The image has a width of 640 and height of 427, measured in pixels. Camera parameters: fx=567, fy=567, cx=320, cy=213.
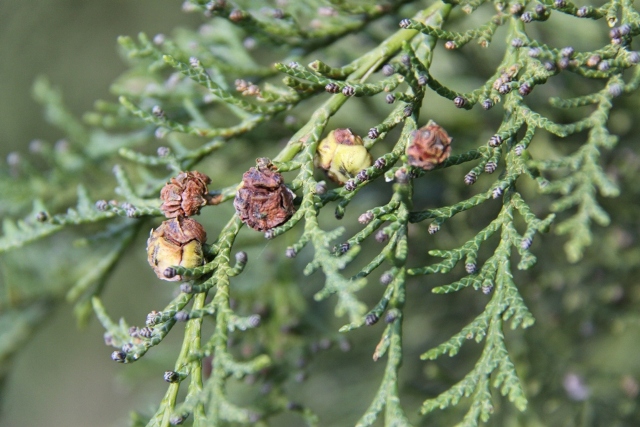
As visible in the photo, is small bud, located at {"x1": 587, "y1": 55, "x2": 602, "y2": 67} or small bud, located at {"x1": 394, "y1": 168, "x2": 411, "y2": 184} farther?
small bud, located at {"x1": 587, "y1": 55, "x2": 602, "y2": 67}

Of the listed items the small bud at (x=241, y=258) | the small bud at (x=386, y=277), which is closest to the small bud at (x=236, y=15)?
the small bud at (x=241, y=258)

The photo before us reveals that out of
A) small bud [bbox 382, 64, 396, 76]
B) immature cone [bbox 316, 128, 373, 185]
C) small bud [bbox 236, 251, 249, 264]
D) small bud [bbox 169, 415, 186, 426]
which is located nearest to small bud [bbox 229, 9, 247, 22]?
immature cone [bbox 316, 128, 373, 185]

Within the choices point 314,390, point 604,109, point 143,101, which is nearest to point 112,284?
point 314,390

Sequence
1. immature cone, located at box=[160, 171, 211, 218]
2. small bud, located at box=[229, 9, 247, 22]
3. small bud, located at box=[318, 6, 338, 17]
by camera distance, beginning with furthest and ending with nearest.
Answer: small bud, located at box=[318, 6, 338, 17]
small bud, located at box=[229, 9, 247, 22]
immature cone, located at box=[160, 171, 211, 218]

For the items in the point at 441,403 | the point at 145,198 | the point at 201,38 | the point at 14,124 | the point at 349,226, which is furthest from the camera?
the point at 14,124

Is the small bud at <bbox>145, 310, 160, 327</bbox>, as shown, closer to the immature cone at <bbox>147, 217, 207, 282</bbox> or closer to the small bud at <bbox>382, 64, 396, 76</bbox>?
the immature cone at <bbox>147, 217, 207, 282</bbox>

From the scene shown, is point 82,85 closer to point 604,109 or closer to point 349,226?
point 349,226
